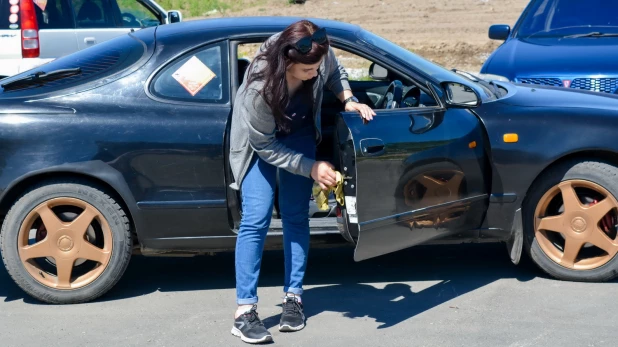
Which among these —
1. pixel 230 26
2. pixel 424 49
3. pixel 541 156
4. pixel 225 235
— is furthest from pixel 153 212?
pixel 424 49

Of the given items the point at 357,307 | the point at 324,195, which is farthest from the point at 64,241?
the point at 357,307

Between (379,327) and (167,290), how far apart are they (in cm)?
137

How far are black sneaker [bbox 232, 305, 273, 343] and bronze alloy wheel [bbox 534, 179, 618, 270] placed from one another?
171cm

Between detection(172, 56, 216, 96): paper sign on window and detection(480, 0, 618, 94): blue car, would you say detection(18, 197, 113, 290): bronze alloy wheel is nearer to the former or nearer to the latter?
detection(172, 56, 216, 96): paper sign on window

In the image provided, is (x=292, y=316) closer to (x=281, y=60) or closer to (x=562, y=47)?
(x=281, y=60)

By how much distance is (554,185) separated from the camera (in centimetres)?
506

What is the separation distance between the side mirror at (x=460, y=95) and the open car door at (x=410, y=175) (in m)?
0.06

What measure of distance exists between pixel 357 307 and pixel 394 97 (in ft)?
4.12

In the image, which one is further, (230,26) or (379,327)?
(230,26)

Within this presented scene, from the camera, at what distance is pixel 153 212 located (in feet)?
16.2

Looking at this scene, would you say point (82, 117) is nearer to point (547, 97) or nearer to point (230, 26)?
point (230, 26)

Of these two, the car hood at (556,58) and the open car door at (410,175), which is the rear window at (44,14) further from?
the open car door at (410,175)

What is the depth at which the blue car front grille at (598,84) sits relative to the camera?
6.93 metres

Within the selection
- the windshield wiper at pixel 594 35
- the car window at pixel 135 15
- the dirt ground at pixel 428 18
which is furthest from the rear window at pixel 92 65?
the dirt ground at pixel 428 18
